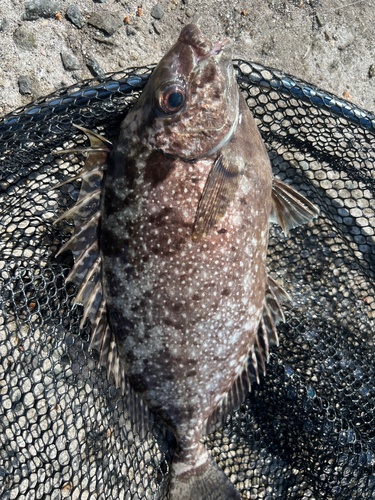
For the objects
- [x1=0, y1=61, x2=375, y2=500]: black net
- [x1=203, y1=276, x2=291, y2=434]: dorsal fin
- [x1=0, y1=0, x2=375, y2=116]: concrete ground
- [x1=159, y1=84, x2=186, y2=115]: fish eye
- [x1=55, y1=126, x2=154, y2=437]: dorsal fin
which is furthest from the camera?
[x1=0, y1=0, x2=375, y2=116]: concrete ground

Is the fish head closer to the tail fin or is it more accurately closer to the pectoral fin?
the pectoral fin

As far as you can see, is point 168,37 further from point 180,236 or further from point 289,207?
point 180,236

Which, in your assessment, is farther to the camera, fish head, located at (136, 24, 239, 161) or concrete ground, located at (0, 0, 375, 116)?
concrete ground, located at (0, 0, 375, 116)

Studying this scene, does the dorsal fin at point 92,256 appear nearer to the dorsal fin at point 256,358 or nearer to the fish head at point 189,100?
the fish head at point 189,100

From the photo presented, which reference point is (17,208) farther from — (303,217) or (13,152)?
(303,217)

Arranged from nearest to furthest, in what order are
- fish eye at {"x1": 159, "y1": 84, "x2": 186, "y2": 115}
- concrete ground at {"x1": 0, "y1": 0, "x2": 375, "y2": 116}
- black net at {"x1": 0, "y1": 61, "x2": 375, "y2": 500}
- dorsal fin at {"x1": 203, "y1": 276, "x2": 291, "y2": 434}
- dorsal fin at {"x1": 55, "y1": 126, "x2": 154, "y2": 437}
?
fish eye at {"x1": 159, "y1": 84, "x2": 186, "y2": 115}, dorsal fin at {"x1": 55, "y1": 126, "x2": 154, "y2": 437}, black net at {"x1": 0, "y1": 61, "x2": 375, "y2": 500}, dorsal fin at {"x1": 203, "y1": 276, "x2": 291, "y2": 434}, concrete ground at {"x1": 0, "y1": 0, "x2": 375, "y2": 116}

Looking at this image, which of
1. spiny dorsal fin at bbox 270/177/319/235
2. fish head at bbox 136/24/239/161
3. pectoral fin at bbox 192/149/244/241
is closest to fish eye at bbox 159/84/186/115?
fish head at bbox 136/24/239/161

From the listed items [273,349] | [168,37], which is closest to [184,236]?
[273,349]

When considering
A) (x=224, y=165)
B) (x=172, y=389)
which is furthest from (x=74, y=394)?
(x=224, y=165)

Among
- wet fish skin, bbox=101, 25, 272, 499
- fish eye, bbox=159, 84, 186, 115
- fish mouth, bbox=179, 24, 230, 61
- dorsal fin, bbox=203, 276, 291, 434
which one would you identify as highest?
fish mouth, bbox=179, 24, 230, 61
